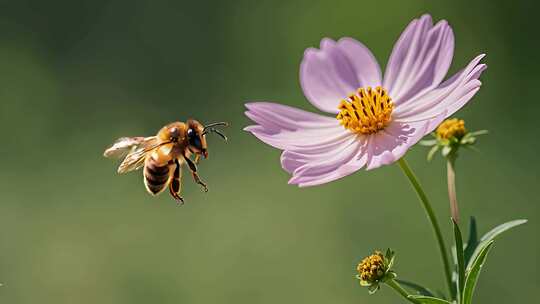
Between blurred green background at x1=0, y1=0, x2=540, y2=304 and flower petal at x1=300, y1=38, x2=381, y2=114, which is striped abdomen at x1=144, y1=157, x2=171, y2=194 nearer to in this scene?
flower petal at x1=300, y1=38, x2=381, y2=114

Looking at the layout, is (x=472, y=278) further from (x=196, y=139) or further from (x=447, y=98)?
(x=196, y=139)

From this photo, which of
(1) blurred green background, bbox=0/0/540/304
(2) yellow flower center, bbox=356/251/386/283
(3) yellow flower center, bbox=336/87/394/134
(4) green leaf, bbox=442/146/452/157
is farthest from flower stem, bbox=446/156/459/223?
(1) blurred green background, bbox=0/0/540/304

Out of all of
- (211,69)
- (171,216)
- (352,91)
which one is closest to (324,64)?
(352,91)

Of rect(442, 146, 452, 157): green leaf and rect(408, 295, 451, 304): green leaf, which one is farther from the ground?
rect(442, 146, 452, 157): green leaf

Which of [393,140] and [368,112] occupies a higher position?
[368,112]

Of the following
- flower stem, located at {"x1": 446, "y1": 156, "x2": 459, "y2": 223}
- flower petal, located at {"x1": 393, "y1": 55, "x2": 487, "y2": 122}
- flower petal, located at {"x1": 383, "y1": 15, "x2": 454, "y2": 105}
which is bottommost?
flower stem, located at {"x1": 446, "y1": 156, "x2": 459, "y2": 223}

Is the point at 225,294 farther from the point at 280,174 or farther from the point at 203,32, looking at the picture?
the point at 203,32

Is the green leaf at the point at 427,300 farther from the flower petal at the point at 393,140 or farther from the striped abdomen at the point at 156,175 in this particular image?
the striped abdomen at the point at 156,175

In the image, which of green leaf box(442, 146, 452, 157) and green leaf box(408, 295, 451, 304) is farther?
green leaf box(442, 146, 452, 157)

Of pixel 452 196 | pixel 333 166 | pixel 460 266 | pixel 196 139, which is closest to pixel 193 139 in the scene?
pixel 196 139
